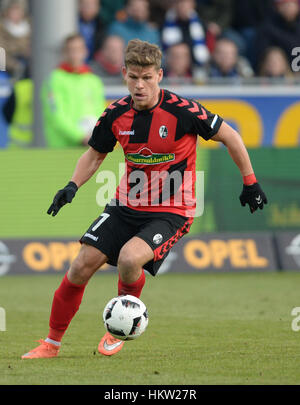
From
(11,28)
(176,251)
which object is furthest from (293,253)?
(11,28)

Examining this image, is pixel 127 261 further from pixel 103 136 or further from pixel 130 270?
pixel 103 136

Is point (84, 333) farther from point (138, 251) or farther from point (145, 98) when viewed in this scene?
point (145, 98)

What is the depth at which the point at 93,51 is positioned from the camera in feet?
49.1

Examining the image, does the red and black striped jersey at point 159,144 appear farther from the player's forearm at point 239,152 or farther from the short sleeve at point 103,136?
the player's forearm at point 239,152

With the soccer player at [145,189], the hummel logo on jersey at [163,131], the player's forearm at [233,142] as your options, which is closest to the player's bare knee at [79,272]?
the soccer player at [145,189]

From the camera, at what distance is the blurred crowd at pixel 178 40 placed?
1402 cm

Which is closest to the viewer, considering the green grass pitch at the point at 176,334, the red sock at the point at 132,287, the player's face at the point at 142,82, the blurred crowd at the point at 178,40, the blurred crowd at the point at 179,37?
the green grass pitch at the point at 176,334

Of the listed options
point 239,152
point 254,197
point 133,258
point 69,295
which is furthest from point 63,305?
point 239,152

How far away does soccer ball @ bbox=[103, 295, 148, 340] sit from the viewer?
22.0 ft

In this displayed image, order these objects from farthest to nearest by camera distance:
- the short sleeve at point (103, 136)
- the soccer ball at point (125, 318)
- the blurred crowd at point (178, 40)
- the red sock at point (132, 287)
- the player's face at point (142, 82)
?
the blurred crowd at point (178, 40) < the short sleeve at point (103, 136) < the red sock at point (132, 287) < the player's face at point (142, 82) < the soccer ball at point (125, 318)

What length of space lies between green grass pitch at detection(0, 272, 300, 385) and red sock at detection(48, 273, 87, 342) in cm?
20

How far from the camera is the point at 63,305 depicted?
23.3 feet

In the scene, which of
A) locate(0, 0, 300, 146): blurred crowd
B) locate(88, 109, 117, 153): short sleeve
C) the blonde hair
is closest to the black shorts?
locate(88, 109, 117, 153): short sleeve

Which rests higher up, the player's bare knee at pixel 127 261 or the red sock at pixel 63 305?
the player's bare knee at pixel 127 261
